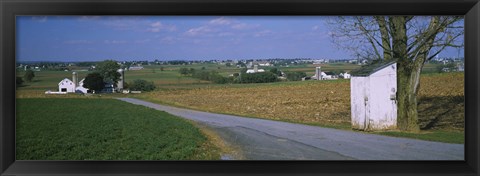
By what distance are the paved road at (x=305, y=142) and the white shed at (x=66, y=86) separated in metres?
0.61

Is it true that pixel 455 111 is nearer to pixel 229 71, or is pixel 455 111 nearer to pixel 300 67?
pixel 300 67

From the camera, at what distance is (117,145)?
689 centimetres

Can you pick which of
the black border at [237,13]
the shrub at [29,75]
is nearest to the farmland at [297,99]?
the black border at [237,13]

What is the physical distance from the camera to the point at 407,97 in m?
7.21

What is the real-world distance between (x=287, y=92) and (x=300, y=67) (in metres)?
0.33

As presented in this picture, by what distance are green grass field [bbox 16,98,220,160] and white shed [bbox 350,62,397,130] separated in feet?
5.81

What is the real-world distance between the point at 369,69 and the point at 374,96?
321 mm

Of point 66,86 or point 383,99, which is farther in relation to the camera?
point 383,99

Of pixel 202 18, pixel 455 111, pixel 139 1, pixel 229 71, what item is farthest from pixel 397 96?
pixel 139 1

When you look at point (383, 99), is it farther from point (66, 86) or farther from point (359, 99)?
point (66, 86)

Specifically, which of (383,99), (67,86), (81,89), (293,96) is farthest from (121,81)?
(383,99)

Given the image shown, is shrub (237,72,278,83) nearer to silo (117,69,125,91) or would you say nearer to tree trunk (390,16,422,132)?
silo (117,69,125,91)

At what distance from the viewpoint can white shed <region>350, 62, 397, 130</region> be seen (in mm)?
7098

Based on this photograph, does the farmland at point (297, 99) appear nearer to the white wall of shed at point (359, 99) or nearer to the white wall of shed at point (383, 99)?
the white wall of shed at point (359, 99)
